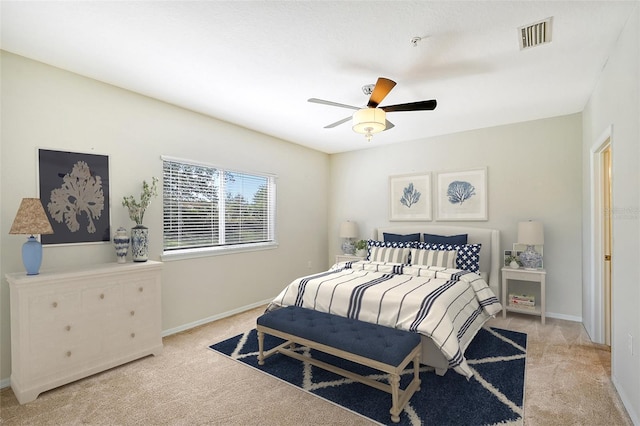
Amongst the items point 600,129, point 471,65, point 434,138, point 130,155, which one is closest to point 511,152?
point 434,138

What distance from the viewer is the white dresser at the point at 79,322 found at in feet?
7.57

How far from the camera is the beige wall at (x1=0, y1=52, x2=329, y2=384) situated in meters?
2.54

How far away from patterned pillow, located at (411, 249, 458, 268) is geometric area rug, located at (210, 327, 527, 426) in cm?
100

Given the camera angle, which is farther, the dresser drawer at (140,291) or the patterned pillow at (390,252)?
the patterned pillow at (390,252)

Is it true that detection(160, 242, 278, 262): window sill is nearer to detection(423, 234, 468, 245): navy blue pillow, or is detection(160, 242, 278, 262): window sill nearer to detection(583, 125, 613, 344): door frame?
detection(423, 234, 468, 245): navy blue pillow

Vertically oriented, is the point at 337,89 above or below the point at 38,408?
above

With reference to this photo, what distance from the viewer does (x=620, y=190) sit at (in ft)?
7.44

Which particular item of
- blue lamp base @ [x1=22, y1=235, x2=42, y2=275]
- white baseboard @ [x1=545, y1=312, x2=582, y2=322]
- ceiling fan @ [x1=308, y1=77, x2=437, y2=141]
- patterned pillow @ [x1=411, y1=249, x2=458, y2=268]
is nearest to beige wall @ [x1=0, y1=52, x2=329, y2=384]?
blue lamp base @ [x1=22, y1=235, x2=42, y2=275]

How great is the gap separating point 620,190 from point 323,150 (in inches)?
166

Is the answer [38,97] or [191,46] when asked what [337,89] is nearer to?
[191,46]

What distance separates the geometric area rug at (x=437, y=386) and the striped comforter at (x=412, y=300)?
0.60ft

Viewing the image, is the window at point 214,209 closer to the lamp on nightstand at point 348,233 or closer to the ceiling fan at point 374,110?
the lamp on nightstand at point 348,233

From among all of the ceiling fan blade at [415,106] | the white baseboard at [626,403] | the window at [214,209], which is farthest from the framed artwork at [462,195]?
the window at [214,209]

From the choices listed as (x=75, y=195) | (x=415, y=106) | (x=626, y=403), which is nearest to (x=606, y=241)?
(x=626, y=403)
